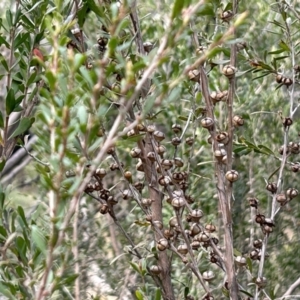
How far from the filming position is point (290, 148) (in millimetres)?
872

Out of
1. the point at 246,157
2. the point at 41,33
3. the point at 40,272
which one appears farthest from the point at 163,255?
the point at 246,157

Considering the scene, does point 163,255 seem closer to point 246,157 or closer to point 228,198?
point 228,198

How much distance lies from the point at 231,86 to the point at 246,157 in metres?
0.81

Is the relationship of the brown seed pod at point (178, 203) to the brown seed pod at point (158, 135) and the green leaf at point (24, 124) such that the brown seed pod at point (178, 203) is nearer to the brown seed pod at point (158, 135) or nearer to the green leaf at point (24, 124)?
the brown seed pod at point (158, 135)

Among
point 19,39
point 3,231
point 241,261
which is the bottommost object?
point 241,261

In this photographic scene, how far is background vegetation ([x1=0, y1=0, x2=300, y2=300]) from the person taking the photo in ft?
1.71

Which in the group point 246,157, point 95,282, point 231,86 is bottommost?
point 95,282

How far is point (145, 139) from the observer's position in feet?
2.73

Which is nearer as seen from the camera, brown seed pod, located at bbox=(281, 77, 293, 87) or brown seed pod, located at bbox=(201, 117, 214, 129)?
brown seed pod, located at bbox=(201, 117, 214, 129)

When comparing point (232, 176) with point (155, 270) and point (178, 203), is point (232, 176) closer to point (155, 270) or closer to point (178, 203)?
point (178, 203)

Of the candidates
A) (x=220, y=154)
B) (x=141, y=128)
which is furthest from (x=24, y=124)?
(x=220, y=154)

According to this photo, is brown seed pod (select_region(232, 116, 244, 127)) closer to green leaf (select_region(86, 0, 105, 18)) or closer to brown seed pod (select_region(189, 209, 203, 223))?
brown seed pod (select_region(189, 209, 203, 223))

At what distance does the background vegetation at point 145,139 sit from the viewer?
1.71 feet

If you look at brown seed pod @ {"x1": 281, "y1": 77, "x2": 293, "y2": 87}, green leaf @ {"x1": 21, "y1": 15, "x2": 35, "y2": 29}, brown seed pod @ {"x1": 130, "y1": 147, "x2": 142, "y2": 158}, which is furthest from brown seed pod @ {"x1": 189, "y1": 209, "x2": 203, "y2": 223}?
green leaf @ {"x1": 21, "y1": 15, "x2": 35, "y2": 29}
